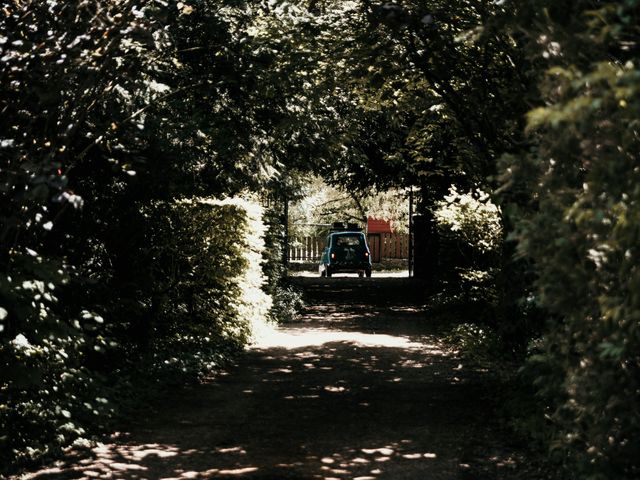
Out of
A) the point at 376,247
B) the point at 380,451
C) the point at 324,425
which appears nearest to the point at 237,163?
the point at 324,425

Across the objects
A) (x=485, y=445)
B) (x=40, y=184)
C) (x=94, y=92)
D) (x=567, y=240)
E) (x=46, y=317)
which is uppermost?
(x=94, y=92)

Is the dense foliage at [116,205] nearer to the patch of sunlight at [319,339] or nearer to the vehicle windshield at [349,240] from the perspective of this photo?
the patch of sunlight at [319,339]

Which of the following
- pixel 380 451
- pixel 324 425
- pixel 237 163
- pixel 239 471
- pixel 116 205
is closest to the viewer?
pixel 239 471

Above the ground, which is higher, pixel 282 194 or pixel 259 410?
pixel 282 194

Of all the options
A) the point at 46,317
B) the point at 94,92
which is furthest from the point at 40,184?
the point at 94,92

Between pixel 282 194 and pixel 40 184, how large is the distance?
13.2 m

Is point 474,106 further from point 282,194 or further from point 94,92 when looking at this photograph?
point 282,194

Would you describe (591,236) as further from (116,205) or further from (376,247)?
(376,247)

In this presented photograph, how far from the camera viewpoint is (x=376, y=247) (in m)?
51.9

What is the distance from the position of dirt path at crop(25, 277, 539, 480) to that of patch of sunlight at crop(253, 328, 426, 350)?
41cm

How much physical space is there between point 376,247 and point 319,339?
121 feet

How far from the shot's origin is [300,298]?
21.7m

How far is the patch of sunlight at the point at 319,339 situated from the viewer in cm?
1433

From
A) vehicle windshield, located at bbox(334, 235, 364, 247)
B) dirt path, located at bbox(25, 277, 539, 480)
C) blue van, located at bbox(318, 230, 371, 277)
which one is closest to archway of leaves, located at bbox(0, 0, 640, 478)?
dirt path, located at bbox(25, 277, 539, 480)
